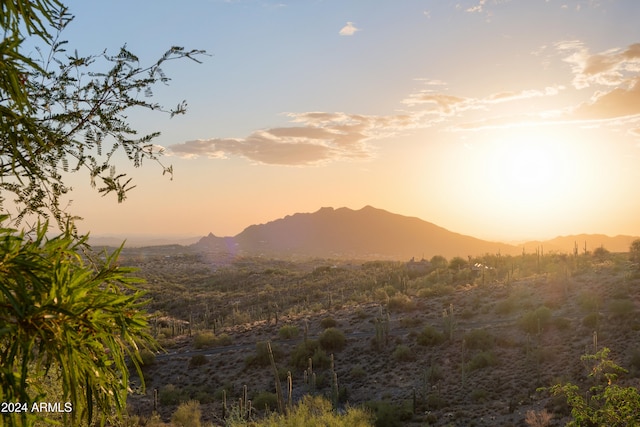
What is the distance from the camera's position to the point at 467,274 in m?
46.1

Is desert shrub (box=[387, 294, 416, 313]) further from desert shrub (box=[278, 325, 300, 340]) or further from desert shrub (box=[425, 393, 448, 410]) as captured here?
desert shrub (box=[425, 393, 448, 410])

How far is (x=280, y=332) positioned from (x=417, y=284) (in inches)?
686

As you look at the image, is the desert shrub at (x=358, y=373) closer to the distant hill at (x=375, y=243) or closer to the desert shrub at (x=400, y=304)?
the desert shrub at (x=400, y=304)

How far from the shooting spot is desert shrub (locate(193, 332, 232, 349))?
1415 inches

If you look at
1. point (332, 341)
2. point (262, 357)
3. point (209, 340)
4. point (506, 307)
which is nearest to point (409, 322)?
point (332, 341)

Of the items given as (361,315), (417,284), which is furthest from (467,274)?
(361,315)

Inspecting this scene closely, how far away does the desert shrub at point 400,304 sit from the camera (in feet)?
124

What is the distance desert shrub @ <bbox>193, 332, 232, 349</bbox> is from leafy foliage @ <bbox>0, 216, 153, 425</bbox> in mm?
35127

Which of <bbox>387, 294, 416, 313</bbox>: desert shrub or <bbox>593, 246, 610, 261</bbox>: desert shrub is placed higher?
<bbox>593, 246, 610, 261</bbox>: desert shrub

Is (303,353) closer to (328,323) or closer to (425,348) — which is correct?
(328,323)

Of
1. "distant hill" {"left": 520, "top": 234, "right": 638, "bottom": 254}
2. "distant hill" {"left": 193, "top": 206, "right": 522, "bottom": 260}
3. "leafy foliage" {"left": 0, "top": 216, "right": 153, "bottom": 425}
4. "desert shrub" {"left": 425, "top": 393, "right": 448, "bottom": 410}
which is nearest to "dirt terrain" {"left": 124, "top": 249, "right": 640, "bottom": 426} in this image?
"desert shrub" {"left": 425, "top": 393, "right": 448, "bottom": 410}

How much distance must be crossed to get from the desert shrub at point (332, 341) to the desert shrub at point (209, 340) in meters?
8.67

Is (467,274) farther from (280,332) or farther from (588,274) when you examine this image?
(280,332)

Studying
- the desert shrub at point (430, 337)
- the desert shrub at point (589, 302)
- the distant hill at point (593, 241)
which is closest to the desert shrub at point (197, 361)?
the desert shrub at point (430, 337)
